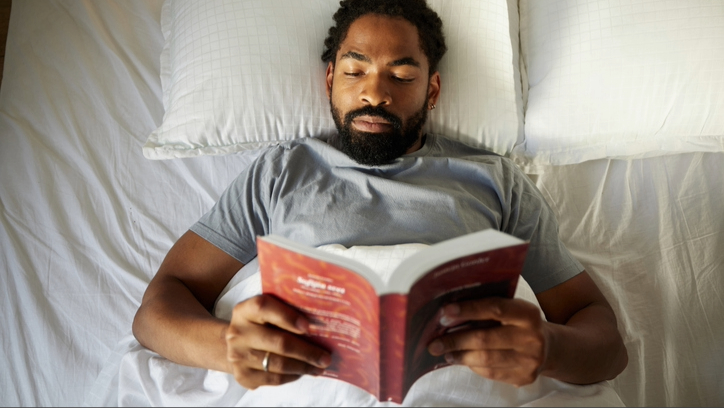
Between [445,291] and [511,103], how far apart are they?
907mm

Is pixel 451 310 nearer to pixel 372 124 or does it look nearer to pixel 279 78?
pixel 372 124

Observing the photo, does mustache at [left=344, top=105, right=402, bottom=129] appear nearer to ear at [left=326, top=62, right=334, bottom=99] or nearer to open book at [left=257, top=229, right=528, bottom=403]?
ear at [left=326, top=62, right=334, bottom=99]

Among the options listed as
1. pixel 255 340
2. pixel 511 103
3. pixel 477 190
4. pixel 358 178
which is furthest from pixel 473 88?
pixel 255 340

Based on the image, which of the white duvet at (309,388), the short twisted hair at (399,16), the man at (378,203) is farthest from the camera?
the short twisted hair at (399,16)

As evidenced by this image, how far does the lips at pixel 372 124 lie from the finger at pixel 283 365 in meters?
0.61

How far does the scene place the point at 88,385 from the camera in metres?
1.17

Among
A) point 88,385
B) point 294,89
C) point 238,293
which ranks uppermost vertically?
point 294,89

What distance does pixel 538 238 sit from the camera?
1.25 metres

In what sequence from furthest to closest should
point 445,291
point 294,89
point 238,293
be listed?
point 294,89 < point 238,293 < point 445,291

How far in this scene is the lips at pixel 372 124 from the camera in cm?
130

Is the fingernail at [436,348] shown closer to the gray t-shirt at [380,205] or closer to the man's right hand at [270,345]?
the man's right hand at [270,345]

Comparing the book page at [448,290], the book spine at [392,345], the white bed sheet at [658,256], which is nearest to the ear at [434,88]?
the white bed sheet at [658,256]

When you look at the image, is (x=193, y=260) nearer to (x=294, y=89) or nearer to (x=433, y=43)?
(x=294, y=89)

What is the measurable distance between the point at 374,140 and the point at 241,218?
1.15ft
